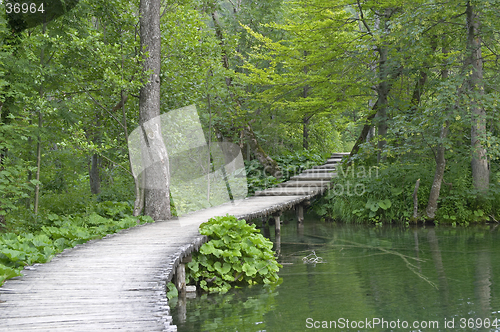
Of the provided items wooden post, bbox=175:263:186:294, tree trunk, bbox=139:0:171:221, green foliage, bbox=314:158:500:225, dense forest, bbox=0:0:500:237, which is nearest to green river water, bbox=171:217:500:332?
wooden post, bbox=175:263:186:294

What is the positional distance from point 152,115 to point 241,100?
766 cm

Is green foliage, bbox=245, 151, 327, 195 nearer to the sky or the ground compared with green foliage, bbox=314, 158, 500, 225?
nearer to the sky

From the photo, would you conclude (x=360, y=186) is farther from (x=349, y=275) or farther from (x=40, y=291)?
(x=40, y=291)

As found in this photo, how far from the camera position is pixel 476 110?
12.1 m

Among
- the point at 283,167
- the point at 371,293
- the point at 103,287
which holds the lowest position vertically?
the point at 371,293

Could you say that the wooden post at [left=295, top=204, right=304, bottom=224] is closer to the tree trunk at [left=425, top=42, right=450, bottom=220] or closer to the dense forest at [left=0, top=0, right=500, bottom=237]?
the dense forest at [left=0, top=0, right=500, bottom=237]

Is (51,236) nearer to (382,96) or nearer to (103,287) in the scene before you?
(103,287)

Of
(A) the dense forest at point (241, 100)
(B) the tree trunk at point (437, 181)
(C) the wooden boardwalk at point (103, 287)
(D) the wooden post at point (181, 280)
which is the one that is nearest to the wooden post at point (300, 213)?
(A) the dense forest at point (241, 100)

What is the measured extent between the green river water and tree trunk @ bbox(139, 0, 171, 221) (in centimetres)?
297

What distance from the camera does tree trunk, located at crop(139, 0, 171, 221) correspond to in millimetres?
9961

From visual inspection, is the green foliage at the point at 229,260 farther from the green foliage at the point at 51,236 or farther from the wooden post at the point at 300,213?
the wooden post at the point at 300,213

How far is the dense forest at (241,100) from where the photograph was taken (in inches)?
354

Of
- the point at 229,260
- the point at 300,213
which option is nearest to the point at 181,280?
the point at 229,260

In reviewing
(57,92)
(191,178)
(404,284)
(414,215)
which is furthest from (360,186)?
(57,92)
